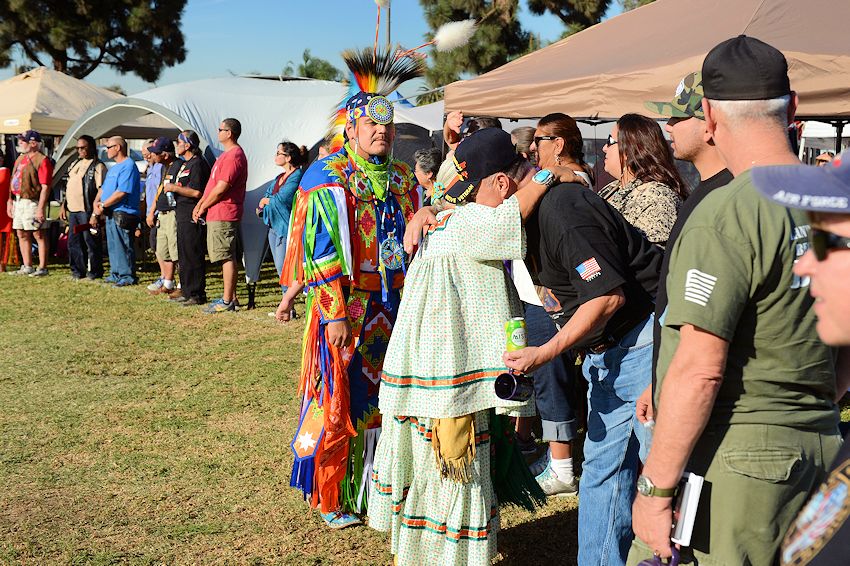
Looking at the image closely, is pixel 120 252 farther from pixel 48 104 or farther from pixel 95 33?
pixel 95 33

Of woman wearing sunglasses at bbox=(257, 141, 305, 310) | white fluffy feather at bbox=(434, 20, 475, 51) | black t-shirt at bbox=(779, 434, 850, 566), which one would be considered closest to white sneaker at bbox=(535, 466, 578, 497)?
black t-shirt at bbox=(779, 434, 850, 566)

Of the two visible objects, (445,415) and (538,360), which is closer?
(538,360)

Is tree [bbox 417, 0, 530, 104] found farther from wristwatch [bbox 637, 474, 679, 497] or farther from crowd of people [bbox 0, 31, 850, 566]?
wristwatch [bbox 637, 474, 679, 497]

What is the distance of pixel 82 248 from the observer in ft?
38.1

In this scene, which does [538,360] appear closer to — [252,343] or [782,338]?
[782,338]

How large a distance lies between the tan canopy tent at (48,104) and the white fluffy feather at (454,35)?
9608 millimetres

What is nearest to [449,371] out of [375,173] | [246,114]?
[375,173]

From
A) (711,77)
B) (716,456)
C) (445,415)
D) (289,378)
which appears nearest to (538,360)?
(445,415)

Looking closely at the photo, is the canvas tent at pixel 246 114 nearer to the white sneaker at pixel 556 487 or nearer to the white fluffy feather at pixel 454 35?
the white fluffy feather at pixel 454 35

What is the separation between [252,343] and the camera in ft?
25.5

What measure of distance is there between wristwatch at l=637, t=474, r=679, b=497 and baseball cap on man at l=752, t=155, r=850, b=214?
80cm

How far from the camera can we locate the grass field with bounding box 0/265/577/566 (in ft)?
12.4

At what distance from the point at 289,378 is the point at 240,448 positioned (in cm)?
154

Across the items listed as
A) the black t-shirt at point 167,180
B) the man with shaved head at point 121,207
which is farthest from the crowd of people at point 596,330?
the man with shaved head at point 121,207
